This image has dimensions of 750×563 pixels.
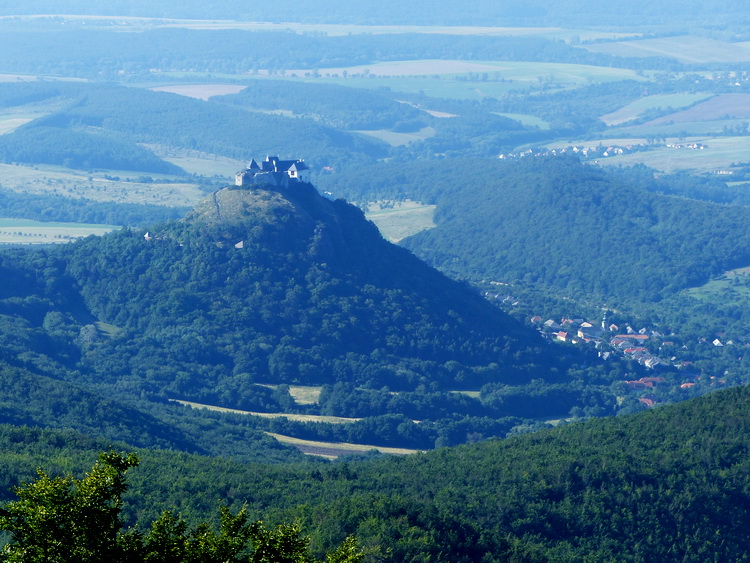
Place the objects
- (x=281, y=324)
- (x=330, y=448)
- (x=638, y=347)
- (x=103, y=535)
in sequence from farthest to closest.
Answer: (x=638, y=347) → (x=281, y=324) → (x=330, y=448) → (x=103, y=535)

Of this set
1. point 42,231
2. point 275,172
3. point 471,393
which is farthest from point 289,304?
point 42,231

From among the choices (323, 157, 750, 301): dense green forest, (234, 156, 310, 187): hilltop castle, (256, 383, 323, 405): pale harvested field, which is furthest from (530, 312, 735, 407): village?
(234, 156, 310, 187): hilltop castle

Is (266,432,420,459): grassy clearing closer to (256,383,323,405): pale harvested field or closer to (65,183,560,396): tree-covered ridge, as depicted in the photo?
(256,383,323,405): pale harvested field

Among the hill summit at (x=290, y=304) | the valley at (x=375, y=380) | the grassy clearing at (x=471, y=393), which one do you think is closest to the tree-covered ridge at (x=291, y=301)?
the hill summit at (x=290, y=304)

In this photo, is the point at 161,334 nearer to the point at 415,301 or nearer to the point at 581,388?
the point at 415,301

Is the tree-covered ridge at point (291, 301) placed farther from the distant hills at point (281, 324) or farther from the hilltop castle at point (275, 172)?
the hilltop castle at point (275, 172)

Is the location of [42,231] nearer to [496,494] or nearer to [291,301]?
[291,301]
